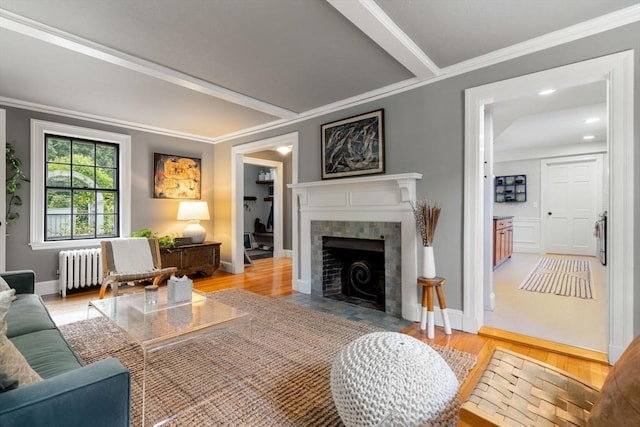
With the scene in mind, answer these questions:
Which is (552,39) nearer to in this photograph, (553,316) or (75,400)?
(553,316)

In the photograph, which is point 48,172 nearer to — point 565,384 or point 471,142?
point 471,142

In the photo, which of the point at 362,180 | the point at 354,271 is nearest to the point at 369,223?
the point at 362,180

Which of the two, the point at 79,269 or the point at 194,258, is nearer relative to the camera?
the point at 79,269

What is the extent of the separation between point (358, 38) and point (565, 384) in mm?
2432

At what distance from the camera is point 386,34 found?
7.06 feet

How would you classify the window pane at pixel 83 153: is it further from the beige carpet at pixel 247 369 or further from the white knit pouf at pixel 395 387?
the white knit pouf at pixel 395 387

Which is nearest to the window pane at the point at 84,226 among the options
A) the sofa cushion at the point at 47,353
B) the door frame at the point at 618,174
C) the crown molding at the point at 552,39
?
the sofa cushion at the point at 47,353

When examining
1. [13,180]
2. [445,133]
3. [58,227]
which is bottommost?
[58,227]

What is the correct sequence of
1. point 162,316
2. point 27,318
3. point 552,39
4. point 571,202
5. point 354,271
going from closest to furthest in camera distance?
point 27,318 → point 162,316 → point 552,39 → point 354,271 → point 571,202

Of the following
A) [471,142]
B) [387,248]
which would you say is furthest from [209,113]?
[471,142]

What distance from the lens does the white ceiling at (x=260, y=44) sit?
6.50 ft

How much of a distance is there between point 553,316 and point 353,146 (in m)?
2.71

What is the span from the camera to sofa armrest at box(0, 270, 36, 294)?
2.35 metres

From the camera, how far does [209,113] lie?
4094 mm
